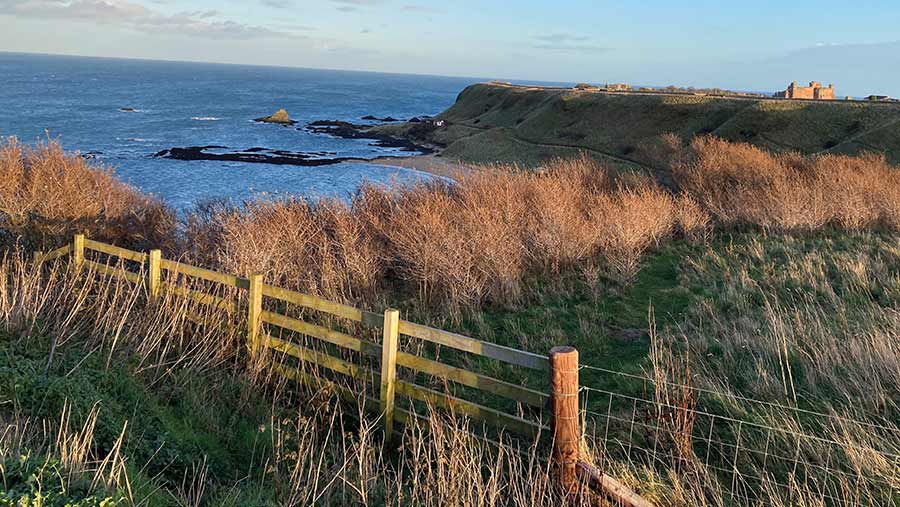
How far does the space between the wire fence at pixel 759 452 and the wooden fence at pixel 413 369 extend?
41 cm

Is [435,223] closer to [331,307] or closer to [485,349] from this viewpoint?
[331,307]

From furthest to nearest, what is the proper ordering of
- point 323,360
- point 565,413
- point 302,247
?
point 302,247 → point 323,360 → point 565,413

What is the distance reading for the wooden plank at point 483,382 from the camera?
219 inches

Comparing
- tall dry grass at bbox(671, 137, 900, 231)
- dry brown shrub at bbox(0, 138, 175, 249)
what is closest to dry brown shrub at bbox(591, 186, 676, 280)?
tall dry grass at bbox(671, 137, 900, 231)

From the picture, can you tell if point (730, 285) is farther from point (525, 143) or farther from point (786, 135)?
point (525, 143)

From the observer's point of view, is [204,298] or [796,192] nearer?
[204,298]

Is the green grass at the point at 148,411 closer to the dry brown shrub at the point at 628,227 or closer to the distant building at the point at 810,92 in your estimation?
the dry brown shrub at the point at 628,227

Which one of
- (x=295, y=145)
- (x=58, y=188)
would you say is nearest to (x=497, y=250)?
(x=58, y=188)

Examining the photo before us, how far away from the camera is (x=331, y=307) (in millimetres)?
7082

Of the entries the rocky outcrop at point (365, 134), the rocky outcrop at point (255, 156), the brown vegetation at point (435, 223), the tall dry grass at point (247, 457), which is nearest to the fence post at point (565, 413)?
the tall dry grass at point (247, 457)

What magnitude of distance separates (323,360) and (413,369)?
1.14 meters

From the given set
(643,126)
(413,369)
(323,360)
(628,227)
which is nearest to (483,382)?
(413,369)

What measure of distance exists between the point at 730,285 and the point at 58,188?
13.6m

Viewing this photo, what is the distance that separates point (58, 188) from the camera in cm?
1437
